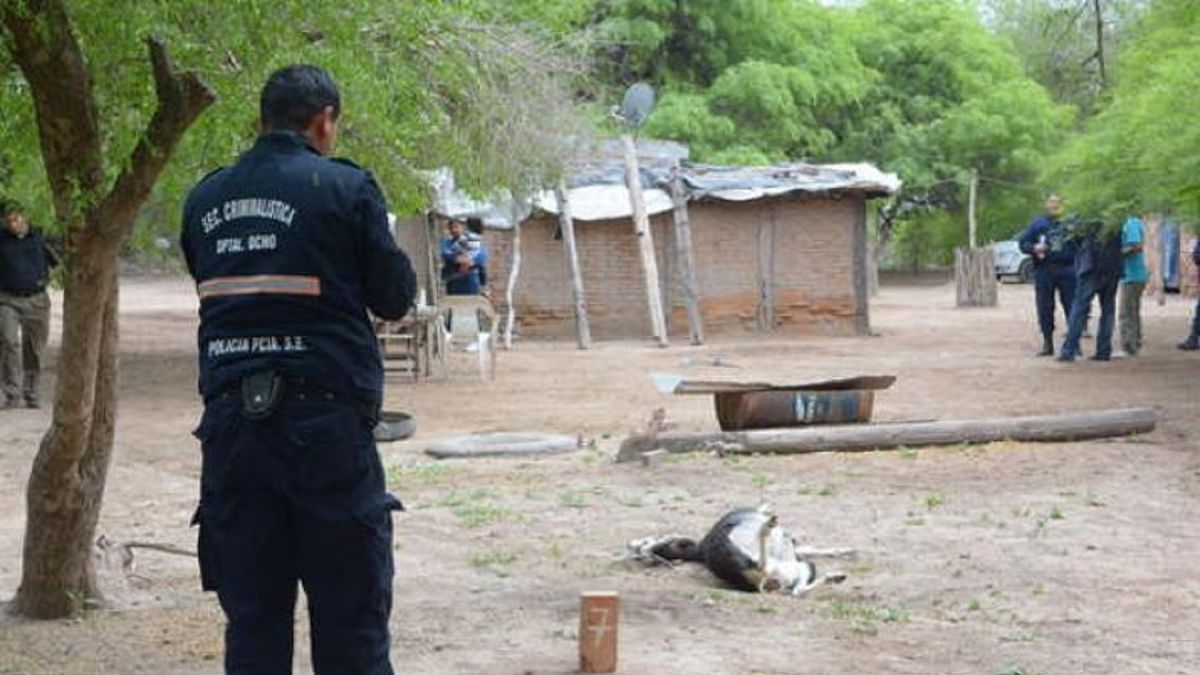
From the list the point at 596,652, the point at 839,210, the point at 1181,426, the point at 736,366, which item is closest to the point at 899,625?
the point at 596,652

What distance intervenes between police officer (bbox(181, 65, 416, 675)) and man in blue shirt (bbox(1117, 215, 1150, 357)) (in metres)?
16.3

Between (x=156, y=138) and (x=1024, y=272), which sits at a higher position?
(x=156, y=138)

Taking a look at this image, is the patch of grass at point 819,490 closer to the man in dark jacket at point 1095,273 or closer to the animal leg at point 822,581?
the animal leg at point 822,581

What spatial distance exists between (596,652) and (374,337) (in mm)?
1979

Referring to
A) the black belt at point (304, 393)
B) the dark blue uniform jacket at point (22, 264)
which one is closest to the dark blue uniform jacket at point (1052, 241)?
the dark blue uniform jacket at point (22, 264)

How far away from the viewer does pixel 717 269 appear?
28.3 meters

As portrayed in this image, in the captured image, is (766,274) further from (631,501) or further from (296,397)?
(296,397)

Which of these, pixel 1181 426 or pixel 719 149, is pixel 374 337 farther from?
pixel 719 149

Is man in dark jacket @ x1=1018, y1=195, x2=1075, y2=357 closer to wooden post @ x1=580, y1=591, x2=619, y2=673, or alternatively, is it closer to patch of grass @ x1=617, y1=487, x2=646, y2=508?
patch of grass @ x1=617, y1=487, x2=646, y2=508

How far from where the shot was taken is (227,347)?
16.2 feet

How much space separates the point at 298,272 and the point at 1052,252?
17.5 metres

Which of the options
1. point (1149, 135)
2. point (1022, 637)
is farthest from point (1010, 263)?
point (1022, 637)

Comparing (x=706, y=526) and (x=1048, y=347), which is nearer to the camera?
(x=706, y=526)

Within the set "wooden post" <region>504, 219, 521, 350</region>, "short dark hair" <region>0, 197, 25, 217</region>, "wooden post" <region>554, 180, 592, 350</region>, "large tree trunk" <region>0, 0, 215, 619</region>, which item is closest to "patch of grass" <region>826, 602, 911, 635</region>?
"large tree trunk" <region>0, 0, 215, 619</region>
